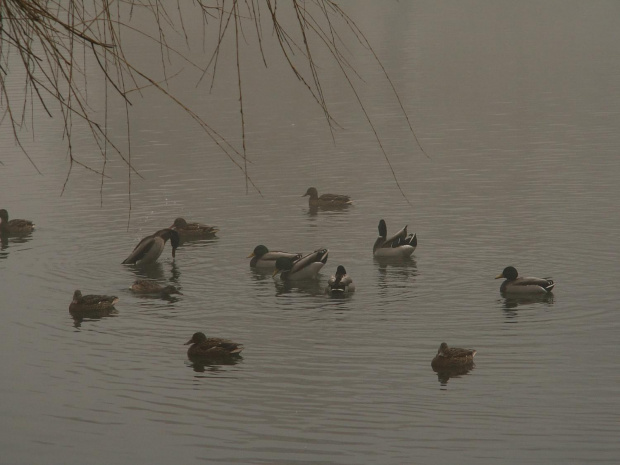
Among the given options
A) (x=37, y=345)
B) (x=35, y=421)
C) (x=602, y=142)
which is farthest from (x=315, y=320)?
(x=602, y=142)

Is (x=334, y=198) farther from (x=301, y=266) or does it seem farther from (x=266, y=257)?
(x=301, y=266)

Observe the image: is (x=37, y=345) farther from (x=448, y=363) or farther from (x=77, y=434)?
(x=448, y=363)

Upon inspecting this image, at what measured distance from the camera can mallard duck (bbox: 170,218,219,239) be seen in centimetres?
2167

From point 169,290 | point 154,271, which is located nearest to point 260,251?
point 154,271

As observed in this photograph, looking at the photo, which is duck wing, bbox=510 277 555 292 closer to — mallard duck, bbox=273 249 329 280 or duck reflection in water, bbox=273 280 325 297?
duck reflection in water, bbox=273 280 325 297

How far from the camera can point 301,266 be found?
60.7 feet

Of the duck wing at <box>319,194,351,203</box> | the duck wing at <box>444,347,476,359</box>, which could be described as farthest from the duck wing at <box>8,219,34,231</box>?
the duck wing at <box>444,347,476,359</box>

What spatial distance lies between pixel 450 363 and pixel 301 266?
5.96m

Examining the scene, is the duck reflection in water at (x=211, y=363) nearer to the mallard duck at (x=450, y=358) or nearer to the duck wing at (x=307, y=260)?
the mallard duck at (x=450, y=358)

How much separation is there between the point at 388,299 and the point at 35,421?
6.81m

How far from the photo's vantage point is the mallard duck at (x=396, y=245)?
63.7ft

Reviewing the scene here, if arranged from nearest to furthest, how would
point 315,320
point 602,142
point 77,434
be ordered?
point 77,434 < point 315,320 < point 602,142

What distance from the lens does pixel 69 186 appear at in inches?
1169

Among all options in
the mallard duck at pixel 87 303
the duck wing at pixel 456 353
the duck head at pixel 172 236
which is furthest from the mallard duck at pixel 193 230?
the duck wing at pixel 456 353
